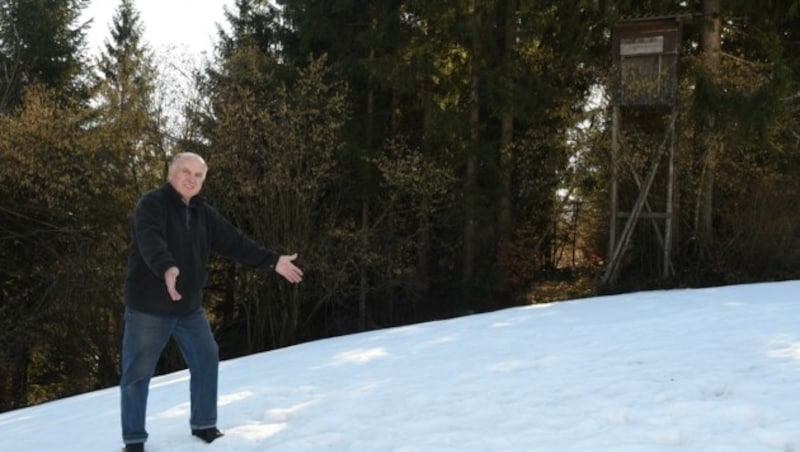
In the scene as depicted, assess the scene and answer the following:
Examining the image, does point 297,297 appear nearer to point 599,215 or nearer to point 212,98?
point 212,98

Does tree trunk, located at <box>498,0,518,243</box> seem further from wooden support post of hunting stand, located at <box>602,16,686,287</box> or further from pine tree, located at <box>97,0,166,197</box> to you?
pine tree, located at <box>97,0,166,197</box>

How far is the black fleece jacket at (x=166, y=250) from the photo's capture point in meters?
4.20

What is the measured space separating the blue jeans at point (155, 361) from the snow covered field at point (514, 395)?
0.27 metres

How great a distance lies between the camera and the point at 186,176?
4.46 meters

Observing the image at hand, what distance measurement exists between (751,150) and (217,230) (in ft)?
39.5

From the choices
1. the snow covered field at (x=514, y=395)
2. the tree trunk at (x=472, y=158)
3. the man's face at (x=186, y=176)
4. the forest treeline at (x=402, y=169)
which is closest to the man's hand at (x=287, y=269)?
the man's face at (x=186, y=176)

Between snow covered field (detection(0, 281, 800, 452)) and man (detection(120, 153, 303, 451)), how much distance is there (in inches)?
15.1

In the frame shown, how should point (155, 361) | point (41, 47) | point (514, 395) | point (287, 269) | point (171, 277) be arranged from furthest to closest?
1. point (41, 47)
2. point (514, 395)
3. point (287, 269)
4. point (155, 361)
5. point (171, 277)

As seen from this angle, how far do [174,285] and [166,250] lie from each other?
21cm

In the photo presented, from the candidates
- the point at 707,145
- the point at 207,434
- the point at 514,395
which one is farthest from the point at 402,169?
the point at 207,434

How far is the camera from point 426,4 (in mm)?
15930

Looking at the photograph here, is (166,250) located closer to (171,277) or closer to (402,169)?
(171,277)

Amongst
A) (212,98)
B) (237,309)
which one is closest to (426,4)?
(212,98)

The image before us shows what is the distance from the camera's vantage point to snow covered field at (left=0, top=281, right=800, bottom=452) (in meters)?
4.33
